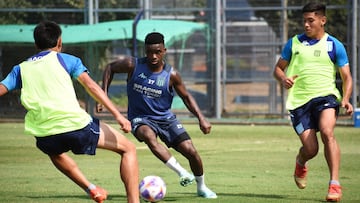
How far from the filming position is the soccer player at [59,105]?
8.77 m

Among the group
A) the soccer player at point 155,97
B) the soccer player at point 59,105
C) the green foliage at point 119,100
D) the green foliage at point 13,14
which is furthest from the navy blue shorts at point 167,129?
the green foliage at point 13,14

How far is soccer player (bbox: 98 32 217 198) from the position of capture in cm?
1134

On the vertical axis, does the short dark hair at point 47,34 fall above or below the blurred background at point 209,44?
above

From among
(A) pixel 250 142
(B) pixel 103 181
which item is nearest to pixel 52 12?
(A) pixel 250 142

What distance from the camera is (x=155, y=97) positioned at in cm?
1160

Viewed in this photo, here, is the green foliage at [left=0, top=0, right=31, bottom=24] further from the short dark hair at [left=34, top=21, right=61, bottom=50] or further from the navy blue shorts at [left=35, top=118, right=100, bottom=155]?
the navy blue shorts at [left=35, top=118, right=100, bottom=155]

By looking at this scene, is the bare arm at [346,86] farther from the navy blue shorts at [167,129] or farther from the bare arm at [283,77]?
the navy blue shorts at [167,129]

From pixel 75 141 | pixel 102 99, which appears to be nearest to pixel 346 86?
pixel 102 99

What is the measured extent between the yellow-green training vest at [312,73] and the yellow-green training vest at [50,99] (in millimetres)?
3405

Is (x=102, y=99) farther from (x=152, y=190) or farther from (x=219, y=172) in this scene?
(x=219, y=172)

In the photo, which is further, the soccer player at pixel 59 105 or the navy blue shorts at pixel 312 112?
the navy blue shorts at pixel 312 112

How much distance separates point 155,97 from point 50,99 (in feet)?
9.77

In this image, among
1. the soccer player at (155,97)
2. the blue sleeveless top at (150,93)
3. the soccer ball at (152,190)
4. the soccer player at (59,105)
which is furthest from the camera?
the blue sleeveless top at (150,93)

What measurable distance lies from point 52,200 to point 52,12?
63.4 ft
